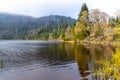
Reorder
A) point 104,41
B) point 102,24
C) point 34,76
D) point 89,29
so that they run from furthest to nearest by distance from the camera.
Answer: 1. point 89,29
2. point 102,24
3. point 104,41
4. point 34,76

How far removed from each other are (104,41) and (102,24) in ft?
40.2

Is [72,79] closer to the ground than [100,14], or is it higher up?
closer to the ground

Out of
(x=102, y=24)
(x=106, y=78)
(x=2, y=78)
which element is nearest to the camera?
(x=106, y=78)

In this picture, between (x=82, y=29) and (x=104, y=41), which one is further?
(x=82, y=29)

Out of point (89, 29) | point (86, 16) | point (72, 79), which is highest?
point (86, 16)

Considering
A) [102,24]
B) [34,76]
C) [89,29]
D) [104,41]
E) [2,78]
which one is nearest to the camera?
[2,78]

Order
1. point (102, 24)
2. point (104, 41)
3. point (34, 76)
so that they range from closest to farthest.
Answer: point (34, 76) → point (104, 41) → point (102, 24)

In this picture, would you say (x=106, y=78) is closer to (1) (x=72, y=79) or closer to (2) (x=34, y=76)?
(1) (x=72, y=79)

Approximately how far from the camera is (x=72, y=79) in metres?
29.0

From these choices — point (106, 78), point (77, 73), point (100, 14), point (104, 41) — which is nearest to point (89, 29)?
point (100, 14)

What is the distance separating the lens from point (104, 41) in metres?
92.9

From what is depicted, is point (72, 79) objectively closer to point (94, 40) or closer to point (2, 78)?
point (2, 78)

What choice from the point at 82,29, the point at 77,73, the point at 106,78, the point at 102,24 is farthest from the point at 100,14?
the point at 106,78

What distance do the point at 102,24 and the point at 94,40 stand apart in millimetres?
9615
